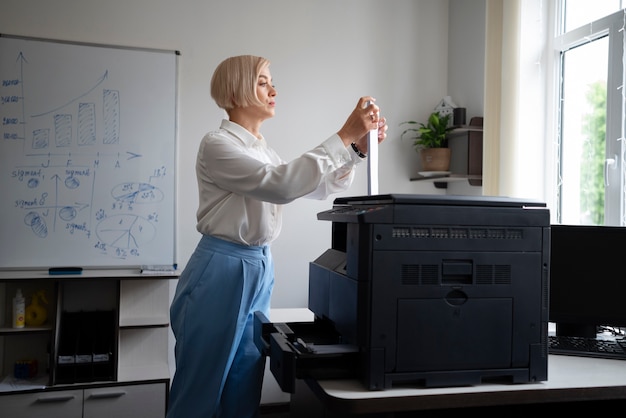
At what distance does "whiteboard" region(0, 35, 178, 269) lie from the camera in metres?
2.85

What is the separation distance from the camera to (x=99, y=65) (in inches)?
117

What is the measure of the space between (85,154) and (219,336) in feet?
5.76

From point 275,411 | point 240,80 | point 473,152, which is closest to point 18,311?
point 275,411

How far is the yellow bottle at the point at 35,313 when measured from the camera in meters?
2.82

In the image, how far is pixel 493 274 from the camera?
120cm

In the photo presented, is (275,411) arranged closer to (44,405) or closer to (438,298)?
(44,405)

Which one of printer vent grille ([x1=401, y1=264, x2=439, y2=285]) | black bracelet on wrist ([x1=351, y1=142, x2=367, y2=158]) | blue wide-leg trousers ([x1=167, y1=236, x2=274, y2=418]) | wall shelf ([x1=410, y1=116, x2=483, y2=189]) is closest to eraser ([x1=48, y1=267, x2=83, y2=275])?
blue wide-leg trousers ([x1=167, y1=236, x2=274, y2=418])

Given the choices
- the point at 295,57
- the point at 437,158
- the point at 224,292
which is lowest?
the point at 224,292

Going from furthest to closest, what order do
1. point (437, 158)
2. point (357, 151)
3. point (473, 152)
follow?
point (437, 158) < point (473, 152) < point (357, 151)

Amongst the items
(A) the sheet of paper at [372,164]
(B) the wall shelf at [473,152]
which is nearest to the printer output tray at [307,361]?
(A) the sheet of paper at [372,164]

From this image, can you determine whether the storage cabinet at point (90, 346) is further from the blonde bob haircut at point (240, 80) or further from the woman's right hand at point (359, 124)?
the woman's right hand at point (359, 124)

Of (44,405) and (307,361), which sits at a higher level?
(307,361)

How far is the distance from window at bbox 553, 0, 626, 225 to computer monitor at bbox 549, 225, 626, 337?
0.84 m

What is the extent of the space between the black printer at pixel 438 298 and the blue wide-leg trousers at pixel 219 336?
15.3 inches
